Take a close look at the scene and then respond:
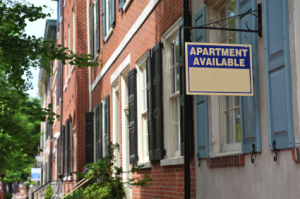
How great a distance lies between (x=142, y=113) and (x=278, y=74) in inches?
216

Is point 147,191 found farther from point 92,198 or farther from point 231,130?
point 231,130

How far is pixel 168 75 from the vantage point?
784 centimetres

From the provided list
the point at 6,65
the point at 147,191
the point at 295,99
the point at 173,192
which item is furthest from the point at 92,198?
the point at 295,99

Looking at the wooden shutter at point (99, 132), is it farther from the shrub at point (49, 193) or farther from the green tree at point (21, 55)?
the shrub at point (49, 193)

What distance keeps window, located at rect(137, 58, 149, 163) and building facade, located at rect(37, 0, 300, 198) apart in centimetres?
2

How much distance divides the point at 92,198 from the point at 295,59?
6.32 meters

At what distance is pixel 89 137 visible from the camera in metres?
16.8

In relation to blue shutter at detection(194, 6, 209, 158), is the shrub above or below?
below

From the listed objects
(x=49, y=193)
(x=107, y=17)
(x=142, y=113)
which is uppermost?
(x=107, y=17)

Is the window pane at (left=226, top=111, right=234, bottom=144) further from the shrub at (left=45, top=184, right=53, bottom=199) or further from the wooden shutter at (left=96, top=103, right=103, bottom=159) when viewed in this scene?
the shrub at (left=45, top=184, right=53, bottom=199)

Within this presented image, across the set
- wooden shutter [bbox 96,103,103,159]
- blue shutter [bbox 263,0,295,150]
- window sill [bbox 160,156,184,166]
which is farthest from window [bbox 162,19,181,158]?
wooden shutter [bbox 96,103,103,159]

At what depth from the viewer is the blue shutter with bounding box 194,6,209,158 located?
5.97 metres

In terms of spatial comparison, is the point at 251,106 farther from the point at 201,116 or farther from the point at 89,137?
the point at 89,137

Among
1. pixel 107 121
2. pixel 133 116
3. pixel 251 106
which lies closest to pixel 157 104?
pixel 133 116
